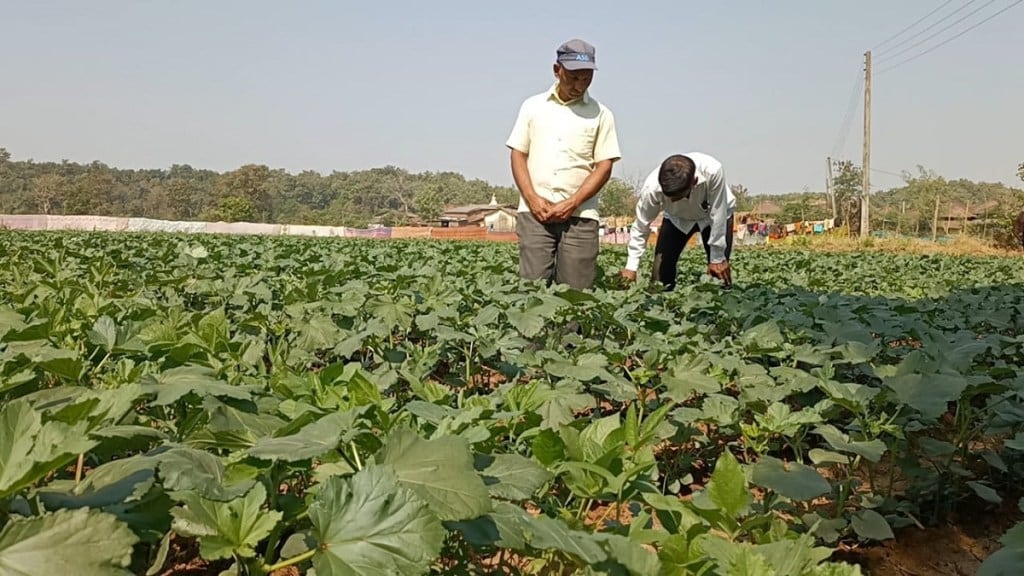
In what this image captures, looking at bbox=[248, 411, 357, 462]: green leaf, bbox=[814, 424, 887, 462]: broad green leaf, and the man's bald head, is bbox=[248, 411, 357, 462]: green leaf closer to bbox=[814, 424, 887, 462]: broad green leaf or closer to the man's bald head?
bbox=[814, 424, 887, 462]: broad green leaf

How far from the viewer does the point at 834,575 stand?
0.95 metres

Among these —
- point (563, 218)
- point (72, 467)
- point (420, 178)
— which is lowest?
point (72, 467)

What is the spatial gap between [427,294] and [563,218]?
54.4 inches

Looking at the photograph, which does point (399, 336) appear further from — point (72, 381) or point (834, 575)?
point (834, 575)

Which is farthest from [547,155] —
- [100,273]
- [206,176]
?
[206,176]

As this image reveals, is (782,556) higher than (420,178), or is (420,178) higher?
(420,178)

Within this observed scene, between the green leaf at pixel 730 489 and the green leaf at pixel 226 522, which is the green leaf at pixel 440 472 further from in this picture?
the green leaf at pixel 730 489

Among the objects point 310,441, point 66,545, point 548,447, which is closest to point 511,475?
point 548,447

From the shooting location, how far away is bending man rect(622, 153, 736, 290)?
4.79 meters

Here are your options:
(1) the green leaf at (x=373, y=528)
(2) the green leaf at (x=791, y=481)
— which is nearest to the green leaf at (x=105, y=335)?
(1) the green leaf at (x=373, y=528)

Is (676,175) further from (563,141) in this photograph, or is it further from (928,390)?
(928,390)

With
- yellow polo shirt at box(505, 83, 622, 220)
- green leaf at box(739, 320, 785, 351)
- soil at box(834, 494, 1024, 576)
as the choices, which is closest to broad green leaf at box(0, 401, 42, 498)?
soil at box(834, 494, 1024, 576)

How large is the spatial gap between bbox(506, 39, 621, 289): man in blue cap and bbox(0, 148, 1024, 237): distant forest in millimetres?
32685

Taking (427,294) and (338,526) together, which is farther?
(427,294)
